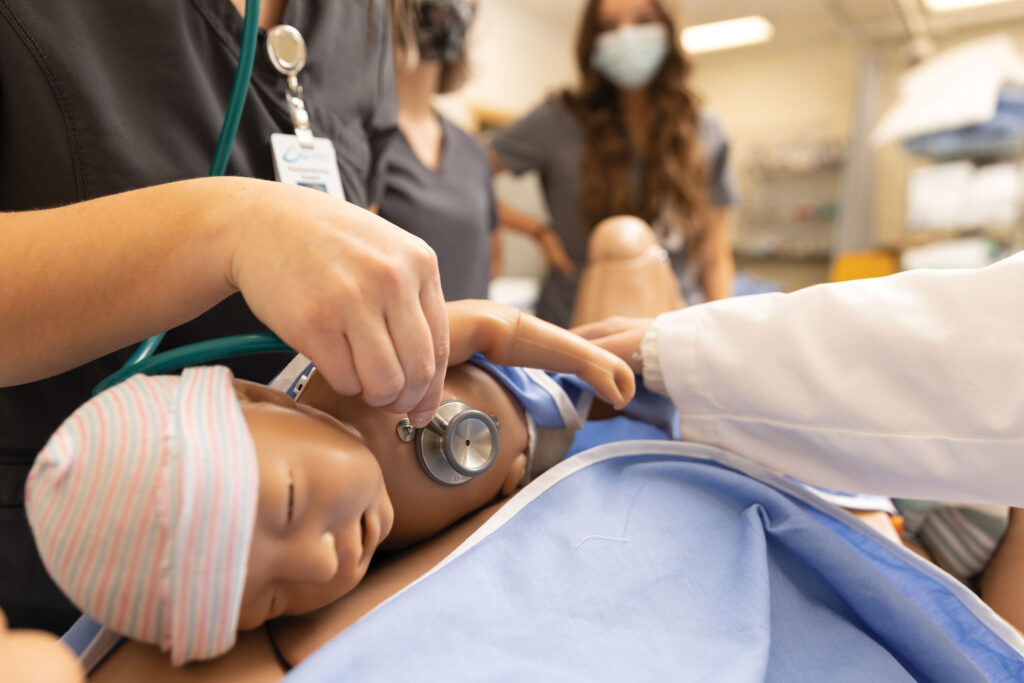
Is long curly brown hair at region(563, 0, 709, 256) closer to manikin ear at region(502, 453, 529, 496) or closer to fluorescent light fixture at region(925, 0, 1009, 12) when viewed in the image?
manikin ear at region(502, 453, 529, 496)

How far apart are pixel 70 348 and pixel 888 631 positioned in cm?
72

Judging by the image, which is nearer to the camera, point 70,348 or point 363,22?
point 70,348

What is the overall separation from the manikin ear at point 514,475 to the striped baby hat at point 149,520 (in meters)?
0.35

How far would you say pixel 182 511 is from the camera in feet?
1.27

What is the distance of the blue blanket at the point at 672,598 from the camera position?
0.46 metres

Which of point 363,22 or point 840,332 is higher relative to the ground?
point 363,22

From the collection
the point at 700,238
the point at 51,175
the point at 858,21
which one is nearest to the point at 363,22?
the point at 51,175

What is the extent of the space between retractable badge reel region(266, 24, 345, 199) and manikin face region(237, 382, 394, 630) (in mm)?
307

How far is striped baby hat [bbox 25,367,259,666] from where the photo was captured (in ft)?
1.28

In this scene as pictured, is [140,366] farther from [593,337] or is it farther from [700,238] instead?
[700,238]

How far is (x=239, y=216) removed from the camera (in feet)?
1.48

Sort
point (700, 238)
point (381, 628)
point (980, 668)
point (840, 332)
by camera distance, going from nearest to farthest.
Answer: point (381, 628) → point (980, 668) → point (840, 332) → point (700, 238)

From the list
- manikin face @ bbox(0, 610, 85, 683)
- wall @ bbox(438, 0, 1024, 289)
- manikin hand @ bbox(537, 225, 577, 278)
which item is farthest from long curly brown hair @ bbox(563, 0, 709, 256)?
wall @ bbox(438, 0, 1024, 289)

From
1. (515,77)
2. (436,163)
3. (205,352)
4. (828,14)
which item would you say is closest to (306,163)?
(205,352)
